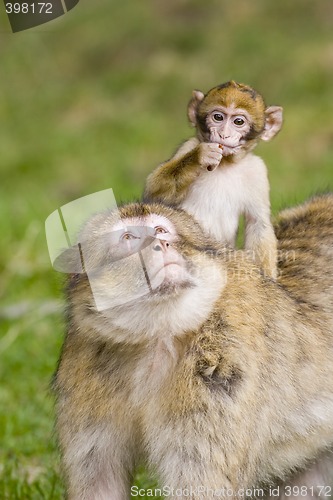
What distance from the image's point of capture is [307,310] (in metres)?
3.74

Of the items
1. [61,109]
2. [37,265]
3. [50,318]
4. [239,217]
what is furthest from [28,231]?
[239,217]

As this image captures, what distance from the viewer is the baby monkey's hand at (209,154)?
3266mm

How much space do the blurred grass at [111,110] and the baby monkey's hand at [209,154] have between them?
3090 mm

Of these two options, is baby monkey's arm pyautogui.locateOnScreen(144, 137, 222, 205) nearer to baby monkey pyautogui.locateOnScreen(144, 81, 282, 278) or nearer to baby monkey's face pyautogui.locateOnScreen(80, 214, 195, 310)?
baby monkey pyautogui.locateOnScreen(144, 81, 282, 278)

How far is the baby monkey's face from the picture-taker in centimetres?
308

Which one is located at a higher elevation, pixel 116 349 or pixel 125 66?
pixel 125 66

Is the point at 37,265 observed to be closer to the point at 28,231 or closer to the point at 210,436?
the point at 28,231

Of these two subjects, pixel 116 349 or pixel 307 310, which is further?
pixel 307 310

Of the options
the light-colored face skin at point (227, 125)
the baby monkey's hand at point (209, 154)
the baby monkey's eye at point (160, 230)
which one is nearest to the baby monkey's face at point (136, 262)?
the baby monkey's eye at point (160, 230)

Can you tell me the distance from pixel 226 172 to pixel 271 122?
0.25m

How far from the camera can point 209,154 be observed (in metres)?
3.27

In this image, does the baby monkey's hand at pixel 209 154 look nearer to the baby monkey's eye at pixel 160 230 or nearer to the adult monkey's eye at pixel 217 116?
the adult monkey's eye at pixel 217 116

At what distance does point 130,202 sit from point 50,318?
4.51 metres

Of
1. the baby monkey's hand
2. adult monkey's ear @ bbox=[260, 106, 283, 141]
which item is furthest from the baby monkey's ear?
adult monkey's ear @ bbox=[260, 106, 283, 141]
